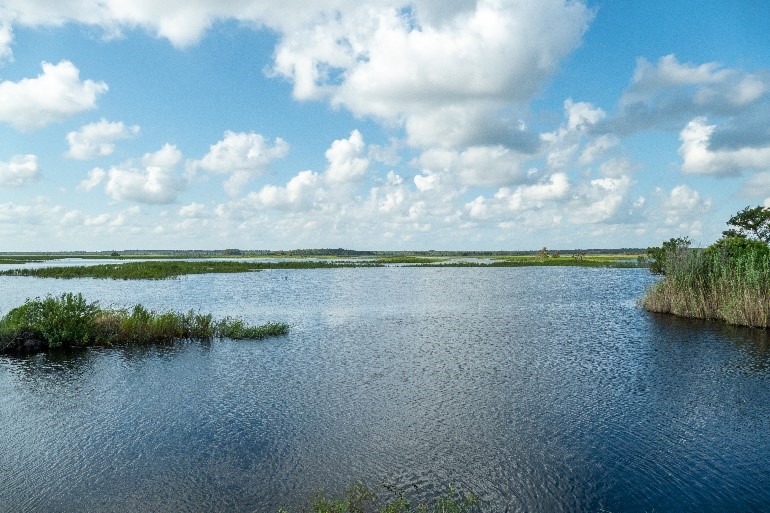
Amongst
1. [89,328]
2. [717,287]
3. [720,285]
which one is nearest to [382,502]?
[89,328]

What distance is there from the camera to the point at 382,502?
12.2m

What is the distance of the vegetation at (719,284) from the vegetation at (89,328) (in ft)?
103

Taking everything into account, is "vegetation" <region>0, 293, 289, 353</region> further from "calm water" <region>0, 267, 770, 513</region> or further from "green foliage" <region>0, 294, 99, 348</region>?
"calm water" <region>0, 267, 770, 513</region>

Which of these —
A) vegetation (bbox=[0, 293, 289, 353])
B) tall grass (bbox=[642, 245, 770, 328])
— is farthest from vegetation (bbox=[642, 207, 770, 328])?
vegetation (bbox=[0, 293, 289, 353])

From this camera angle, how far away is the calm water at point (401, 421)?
42.8 feet

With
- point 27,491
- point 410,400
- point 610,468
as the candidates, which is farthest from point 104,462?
point 610,468

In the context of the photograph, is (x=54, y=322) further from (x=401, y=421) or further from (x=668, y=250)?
(x=668, y=250)

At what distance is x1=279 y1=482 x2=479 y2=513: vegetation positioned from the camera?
11.3 meters

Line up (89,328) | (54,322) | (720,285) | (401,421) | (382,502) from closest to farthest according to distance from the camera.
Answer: (382,502) → (401,421) → (54,322) → (89,328) → (720,285)

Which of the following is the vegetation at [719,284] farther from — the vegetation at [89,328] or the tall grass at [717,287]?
the vegetation at [89,328]

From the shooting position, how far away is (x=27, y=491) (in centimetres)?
1298

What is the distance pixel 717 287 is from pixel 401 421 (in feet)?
106

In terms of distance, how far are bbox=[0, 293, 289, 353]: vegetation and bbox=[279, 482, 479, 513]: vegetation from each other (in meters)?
22.6

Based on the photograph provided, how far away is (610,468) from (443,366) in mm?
12424
